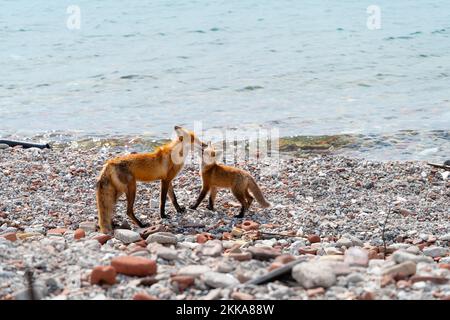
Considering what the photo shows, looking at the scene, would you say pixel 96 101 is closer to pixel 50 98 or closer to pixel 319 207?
pixel 50 98

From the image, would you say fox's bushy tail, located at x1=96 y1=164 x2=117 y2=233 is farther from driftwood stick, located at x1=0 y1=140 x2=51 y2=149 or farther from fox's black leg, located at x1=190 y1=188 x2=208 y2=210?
driftwood stick, located at x1=0 y1=140 x2=51 y2=149

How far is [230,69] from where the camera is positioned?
21547 millimetres

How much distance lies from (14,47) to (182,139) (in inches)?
749

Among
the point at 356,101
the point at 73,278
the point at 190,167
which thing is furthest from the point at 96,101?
the point at 73,278

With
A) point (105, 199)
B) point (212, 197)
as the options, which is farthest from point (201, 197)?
point (105, 199)

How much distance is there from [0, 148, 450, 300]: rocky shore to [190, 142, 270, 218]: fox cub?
160 mm

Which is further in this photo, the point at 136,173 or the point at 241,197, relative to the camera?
the point at 241,197

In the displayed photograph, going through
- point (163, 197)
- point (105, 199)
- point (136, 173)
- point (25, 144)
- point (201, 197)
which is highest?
point (136, 173)

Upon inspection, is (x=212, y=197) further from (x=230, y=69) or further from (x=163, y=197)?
(x=230, y=69)

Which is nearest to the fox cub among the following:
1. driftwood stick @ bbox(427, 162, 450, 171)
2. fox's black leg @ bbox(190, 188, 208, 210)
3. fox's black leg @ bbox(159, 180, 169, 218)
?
fox's black leg @ bbox(190, 188, 208, 210)

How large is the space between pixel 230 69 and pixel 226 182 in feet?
41.3

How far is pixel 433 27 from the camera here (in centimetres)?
2697

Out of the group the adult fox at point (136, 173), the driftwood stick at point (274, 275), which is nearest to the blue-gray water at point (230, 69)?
the adult fox at point (136, 173)
